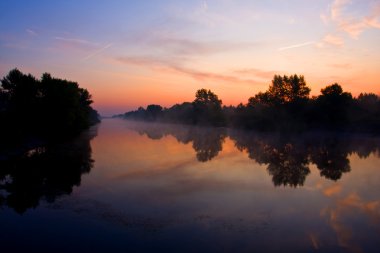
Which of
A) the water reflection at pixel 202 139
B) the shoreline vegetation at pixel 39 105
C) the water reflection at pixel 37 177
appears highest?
the shoreline vegetation at pixel 39 105

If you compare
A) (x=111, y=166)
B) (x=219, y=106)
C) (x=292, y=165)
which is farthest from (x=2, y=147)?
(x=219, y=106)

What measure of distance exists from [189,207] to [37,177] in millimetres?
14553

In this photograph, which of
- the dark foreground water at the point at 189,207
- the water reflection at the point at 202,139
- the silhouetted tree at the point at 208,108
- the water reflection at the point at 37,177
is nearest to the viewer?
the dark foreground water at the point at 189,207

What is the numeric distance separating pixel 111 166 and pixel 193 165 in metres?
8.20

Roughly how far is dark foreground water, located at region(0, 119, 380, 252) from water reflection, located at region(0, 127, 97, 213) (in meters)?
0.08

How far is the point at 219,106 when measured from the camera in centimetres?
13288

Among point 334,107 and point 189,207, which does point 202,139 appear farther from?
point 189,207

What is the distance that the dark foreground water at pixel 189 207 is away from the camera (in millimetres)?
12945

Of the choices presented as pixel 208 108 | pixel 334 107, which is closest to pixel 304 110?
pixel 334 107

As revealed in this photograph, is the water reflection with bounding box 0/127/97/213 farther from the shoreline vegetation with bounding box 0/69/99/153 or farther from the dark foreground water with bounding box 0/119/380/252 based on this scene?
the shoreline vegetation with bounding box 0/69/99/153

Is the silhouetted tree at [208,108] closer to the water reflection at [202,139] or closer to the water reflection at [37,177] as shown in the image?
the water reflection at [202,139]

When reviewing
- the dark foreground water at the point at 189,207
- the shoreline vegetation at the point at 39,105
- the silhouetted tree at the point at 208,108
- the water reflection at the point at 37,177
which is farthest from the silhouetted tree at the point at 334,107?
the water reflection at the point at 37,177

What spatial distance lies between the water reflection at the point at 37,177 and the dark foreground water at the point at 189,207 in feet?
0.25

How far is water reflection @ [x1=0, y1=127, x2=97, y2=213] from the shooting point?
774 inches
